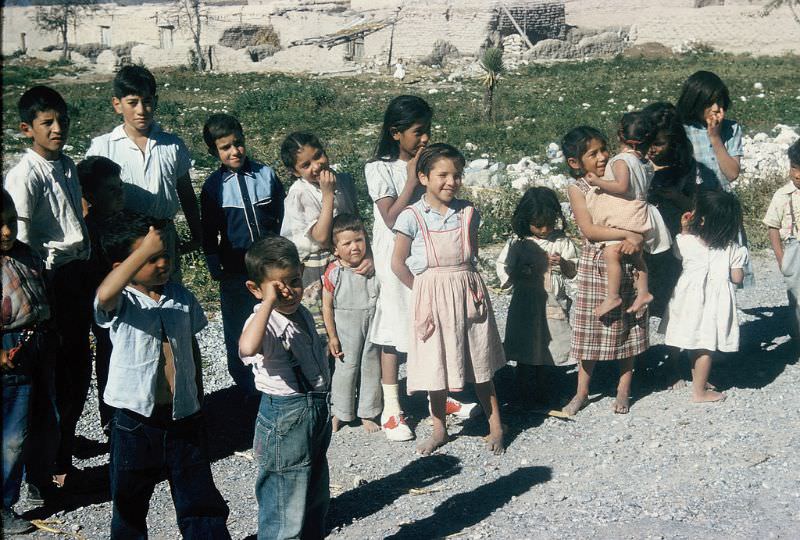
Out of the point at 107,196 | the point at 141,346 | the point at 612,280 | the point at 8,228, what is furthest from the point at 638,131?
the point at 8,228

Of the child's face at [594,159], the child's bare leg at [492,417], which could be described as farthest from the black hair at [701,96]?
the child's bare leg at [492,417]

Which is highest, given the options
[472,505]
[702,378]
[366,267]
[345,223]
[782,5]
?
[782,5]

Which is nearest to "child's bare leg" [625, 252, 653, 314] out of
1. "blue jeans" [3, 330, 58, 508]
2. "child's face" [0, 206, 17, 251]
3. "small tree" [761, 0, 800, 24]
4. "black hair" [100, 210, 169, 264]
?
"black hair" [100, 210, 169, 264]

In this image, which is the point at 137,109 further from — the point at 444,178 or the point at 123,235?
the point at 444,178

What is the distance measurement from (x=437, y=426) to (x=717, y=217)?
188cm

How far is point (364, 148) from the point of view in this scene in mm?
12898

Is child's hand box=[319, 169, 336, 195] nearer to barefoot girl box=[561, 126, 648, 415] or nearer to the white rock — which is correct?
barefoot girl box=[561, 126, 648, 415]

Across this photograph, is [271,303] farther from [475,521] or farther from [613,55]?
[613,55]

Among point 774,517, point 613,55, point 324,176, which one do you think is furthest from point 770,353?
point 613,55

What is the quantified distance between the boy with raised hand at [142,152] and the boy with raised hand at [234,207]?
20cm

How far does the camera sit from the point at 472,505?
371cm

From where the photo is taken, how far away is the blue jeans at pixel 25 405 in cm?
334

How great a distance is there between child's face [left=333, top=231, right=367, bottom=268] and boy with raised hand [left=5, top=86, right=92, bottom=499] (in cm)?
118

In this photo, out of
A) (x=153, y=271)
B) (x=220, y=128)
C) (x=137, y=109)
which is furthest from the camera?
(x=220, y=128)
